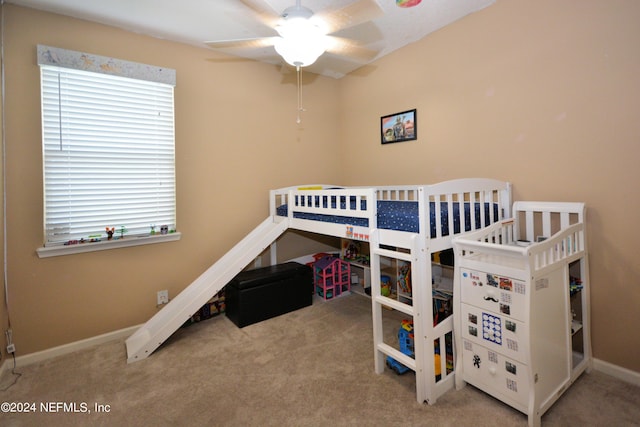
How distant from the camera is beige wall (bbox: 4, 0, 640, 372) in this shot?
1.91 meters

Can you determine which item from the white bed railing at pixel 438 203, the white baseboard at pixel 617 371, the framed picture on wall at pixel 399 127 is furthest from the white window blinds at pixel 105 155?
the white baseboard at pixel 617 371

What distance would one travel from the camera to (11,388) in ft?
6.46

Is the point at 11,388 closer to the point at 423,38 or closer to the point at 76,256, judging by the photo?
the point at 76,256

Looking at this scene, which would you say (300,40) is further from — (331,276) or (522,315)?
(331,276)

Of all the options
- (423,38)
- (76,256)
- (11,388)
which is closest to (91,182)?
(76,256)

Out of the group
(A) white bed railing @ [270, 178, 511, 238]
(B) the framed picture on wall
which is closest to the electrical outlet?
(A) white bed railing @ [270, 178, 511, 238]

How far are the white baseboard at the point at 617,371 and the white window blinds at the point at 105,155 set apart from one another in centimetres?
342

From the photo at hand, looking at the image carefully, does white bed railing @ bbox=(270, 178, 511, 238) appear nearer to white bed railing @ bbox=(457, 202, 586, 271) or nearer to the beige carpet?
white bed railing @ bbox=(457, 202, 586, 271)

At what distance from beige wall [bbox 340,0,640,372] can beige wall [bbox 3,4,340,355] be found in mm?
1489

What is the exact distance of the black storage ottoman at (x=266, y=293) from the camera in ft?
9.06

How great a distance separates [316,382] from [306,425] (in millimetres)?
351

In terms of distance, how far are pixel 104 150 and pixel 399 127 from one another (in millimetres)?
2696

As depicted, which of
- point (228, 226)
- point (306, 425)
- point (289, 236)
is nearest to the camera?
point (306, 425)

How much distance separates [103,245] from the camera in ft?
8.21
